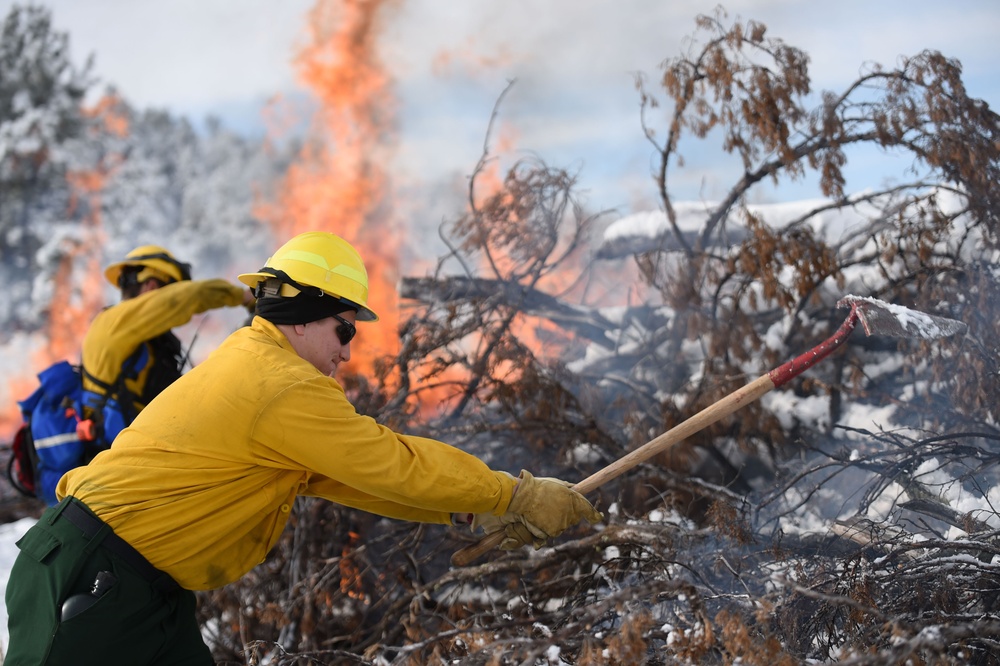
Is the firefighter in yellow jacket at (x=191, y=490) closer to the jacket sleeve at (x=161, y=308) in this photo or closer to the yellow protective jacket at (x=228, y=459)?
the yellow protective jacket at (x=228, y=459)

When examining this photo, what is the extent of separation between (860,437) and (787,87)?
2.00 metres

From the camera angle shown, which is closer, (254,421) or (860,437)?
(254,421)

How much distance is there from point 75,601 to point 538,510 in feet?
4.46

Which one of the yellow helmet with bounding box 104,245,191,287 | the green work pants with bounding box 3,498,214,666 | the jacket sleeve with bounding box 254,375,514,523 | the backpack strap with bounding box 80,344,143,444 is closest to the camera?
the green work pants with bounding box 3,498,214,666

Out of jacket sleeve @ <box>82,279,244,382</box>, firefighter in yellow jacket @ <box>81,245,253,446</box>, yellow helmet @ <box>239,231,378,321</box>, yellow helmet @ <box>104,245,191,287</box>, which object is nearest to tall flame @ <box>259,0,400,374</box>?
yellow helmet @ <box>104,245,191,287</box>

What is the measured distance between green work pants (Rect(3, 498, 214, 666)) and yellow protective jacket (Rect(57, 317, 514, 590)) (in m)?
0.08

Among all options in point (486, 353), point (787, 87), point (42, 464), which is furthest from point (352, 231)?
point (787, 87)

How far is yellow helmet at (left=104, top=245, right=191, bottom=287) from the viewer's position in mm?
4453

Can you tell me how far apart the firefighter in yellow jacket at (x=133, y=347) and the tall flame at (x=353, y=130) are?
3.41m

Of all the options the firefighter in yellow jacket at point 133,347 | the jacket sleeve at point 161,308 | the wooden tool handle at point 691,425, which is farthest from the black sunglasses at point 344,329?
the jacket sleeve at point 161,308

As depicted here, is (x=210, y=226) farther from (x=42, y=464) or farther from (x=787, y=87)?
(x=787, y=87)

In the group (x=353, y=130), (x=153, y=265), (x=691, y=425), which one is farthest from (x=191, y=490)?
(x=353, y=130)

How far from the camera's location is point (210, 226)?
43.7 ft

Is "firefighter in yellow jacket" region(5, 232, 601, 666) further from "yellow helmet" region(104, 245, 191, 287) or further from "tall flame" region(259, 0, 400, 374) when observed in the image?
"tall flame" region(259, 0, 400, 374)
